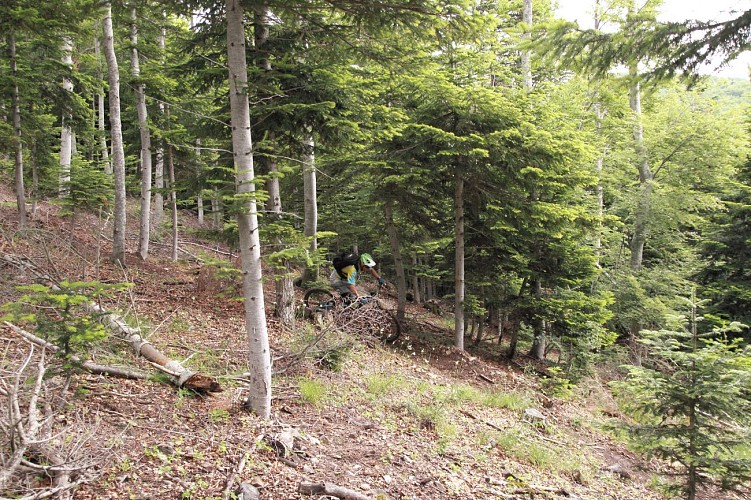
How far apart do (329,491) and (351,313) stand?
13.1 ft

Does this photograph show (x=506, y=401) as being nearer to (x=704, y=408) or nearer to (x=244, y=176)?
(x=704, y=408)

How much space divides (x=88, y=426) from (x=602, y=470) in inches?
299

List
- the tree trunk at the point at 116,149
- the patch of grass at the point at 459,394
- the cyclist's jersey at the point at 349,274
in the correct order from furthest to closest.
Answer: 1. the tree trunk at the point at 116,149
2. the cyclist's jersey at the point at 349,274
3. the patch of grass at the point at 459,394

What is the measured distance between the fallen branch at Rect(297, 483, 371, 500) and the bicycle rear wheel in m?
5.09

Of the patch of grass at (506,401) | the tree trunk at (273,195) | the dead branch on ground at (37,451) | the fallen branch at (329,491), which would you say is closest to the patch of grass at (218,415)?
the fallen branch at (329,491)

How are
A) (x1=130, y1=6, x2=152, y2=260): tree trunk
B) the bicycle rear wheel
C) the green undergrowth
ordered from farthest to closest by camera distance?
(x1=130, y1=6, x2=152, y2=260): tree trunk → the bicycle rear wheel → the green undergrowth

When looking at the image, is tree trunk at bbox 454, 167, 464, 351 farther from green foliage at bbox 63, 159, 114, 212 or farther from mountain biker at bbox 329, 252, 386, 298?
green foliage at bbox 63, 159, 114, 212

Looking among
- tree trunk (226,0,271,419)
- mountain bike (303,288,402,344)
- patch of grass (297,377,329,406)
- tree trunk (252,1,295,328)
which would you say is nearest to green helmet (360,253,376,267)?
mountain bike (303,288,402,344)

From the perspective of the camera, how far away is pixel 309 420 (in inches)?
230

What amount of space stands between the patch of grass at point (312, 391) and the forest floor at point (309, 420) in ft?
0.07

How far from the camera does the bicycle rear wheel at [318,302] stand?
31.7ft

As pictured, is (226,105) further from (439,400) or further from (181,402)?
(439,400)

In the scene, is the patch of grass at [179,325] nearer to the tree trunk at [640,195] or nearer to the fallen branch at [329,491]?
the fallen branch at [329,491]

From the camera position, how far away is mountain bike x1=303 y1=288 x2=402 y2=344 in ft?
26.3
